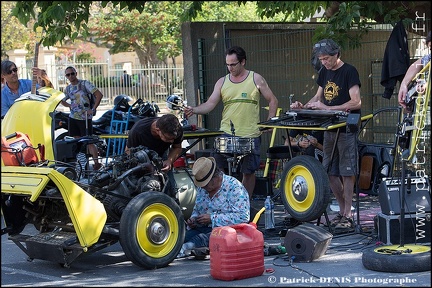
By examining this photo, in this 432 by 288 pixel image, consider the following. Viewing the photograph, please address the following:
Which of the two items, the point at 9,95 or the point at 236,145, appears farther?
the point at 9,95

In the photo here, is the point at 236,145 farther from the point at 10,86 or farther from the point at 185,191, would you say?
the point at 10,86

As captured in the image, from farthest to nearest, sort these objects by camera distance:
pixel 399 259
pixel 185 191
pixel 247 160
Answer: pixel 247 160, pixel 185 191, pixel 399 259

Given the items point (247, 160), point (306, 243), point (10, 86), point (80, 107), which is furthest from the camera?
point (80, 107)

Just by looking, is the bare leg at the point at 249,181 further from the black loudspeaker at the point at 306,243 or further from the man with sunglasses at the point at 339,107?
the black loudspeaker at the point at 306,243

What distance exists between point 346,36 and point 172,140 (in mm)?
3362

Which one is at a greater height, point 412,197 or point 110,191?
point 110,191

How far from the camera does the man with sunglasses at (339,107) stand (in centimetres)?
834

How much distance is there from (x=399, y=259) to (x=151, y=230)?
2047 mm

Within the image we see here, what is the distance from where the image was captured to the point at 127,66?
30328mm

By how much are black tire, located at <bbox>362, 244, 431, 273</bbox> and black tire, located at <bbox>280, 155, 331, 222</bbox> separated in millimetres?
1045

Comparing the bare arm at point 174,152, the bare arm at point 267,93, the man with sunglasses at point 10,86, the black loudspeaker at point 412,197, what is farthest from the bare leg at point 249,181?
the man with sunglasses at point 10,86

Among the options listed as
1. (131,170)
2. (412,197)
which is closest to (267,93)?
(131,170)

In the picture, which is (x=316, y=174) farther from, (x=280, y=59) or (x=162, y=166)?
(x=280, y=59)

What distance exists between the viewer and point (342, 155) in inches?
331
